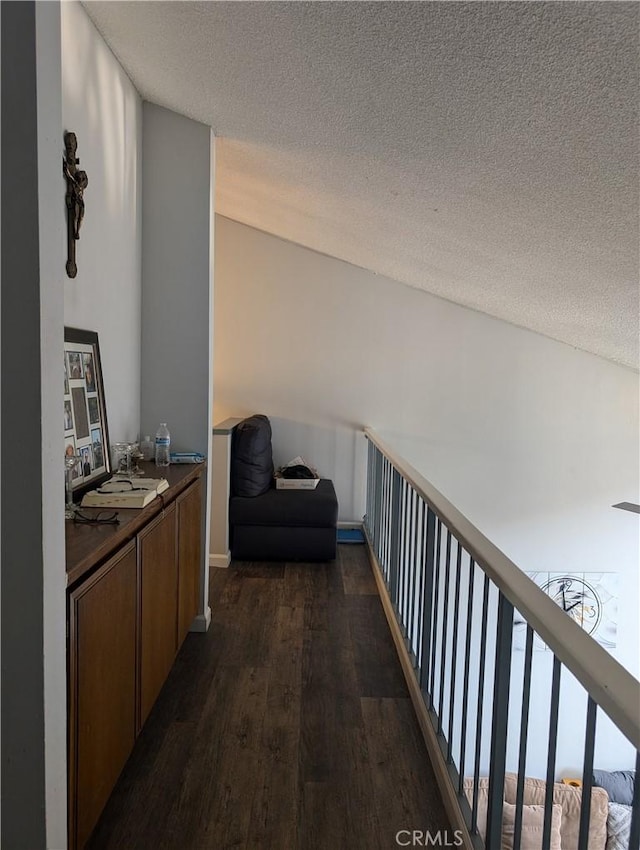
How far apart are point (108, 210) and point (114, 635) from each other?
67.0 inches

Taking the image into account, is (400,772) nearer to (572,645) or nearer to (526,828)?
(526,828)

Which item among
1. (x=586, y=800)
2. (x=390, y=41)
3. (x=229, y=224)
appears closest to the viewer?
(x=586, y=800)

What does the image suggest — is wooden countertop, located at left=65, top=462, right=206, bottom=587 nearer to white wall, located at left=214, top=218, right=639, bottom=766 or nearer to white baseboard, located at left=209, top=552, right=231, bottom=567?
white baseboard, located at left=209, top=552, right=231, bottom=567

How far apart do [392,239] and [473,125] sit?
6.63ft

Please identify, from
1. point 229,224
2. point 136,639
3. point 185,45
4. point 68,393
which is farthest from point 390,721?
point 229,224

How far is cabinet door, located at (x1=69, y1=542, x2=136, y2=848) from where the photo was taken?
1.50 m

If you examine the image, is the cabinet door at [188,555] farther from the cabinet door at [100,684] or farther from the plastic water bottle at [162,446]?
the cabinet door at [100,684]

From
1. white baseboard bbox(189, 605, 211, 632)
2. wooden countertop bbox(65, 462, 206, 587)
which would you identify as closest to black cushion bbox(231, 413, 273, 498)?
white baseboard bbox(189, 605, 211, 632)

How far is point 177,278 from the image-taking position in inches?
126

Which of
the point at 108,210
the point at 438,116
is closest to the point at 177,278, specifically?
the point at 108,210

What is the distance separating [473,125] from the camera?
1.94 meters

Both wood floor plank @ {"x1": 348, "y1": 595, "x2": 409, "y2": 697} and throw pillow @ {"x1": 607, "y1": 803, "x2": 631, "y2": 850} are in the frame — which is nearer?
wood floor plank @ {"x1": 348, "y1": 595, "x2": 409, "y2": 697}

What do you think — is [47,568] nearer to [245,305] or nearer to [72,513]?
[72,513]

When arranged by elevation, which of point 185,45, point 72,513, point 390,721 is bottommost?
point 390,721
